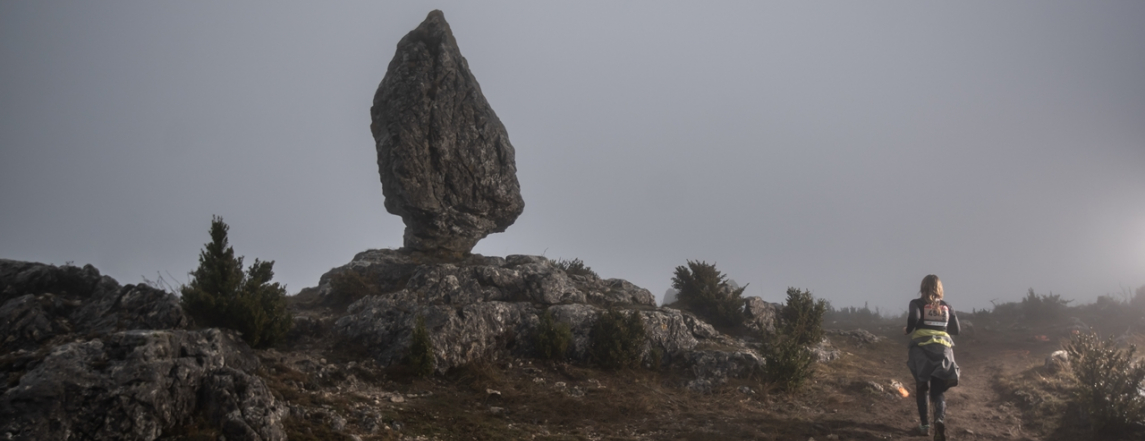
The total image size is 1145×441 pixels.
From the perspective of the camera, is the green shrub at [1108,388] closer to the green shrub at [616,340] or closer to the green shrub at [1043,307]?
the green shrub at [616,340]

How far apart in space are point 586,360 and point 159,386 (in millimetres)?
9258

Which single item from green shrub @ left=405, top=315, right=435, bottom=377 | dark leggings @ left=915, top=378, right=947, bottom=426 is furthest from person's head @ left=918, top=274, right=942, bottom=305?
green shrub @ left=405, top=315, right=435, bottom=377

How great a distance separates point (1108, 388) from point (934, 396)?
3.31 meters

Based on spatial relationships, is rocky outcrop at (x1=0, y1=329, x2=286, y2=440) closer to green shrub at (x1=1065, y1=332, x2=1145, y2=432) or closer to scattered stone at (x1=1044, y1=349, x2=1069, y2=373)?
green shrub at (x1=1065, y1=332, x2=1145, y2=432)

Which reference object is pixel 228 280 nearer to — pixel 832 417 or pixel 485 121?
pixel 485 121

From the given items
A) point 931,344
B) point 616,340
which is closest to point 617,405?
point 616,340

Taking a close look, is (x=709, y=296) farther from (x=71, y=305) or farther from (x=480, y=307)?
(x=71, y=305)

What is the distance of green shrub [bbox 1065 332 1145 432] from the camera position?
850cm

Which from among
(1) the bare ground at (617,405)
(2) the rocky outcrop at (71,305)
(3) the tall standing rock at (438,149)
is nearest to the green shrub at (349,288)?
(3) the tall standing rock at (438,149)

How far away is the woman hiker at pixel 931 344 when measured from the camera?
8.38 meters

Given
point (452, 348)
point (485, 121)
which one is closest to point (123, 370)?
point (452, 348)

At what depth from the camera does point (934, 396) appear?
845 centimetres

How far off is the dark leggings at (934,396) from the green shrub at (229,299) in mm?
12439

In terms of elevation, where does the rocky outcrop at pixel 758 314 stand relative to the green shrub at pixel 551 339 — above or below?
above
